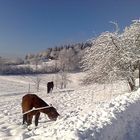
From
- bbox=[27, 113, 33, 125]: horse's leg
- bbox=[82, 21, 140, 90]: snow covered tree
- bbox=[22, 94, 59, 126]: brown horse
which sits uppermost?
bbox=[82, 21, 140, 90]: snow covered tree

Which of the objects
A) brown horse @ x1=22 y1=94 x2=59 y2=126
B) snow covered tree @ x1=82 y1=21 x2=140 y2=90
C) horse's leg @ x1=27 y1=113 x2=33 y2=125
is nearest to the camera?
brown horse @ x1=22 y1=94 x2=59 y2=126

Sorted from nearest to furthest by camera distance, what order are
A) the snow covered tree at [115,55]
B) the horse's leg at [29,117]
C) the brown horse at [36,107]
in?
the brown horse at [36,107] → the horse's leg at [29,117] → the snow covered tree at [115,55]

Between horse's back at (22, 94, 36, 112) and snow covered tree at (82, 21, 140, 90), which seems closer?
horse's back at (22, 94, 36, 112)

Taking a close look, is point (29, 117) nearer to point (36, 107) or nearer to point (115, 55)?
point (36, 107)

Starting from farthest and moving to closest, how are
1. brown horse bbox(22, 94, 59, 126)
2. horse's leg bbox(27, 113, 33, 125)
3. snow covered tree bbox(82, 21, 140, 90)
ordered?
snow covered tree bbox(82, 21, 140, 90) → horse's leg bbox(27, 113, 33, 125) → brown horse bbox(22, 94, 59, 126)

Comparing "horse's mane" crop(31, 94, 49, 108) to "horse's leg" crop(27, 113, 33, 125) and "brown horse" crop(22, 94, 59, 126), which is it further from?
"horse's leg" crop(27, 113, 33, 125)

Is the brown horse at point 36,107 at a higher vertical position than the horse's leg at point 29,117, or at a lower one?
higher

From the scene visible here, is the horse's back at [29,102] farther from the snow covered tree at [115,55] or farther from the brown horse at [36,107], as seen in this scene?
the snow covered tree at [115,55]

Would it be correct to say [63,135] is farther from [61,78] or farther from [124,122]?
[61,78]

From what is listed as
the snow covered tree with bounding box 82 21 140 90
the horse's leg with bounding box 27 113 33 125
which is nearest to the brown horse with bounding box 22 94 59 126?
the horse's leg with bounding box 27 113 33 125

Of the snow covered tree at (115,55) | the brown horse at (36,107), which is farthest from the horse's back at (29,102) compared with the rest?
the snow covered tree at (115,55)

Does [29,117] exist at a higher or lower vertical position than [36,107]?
lower

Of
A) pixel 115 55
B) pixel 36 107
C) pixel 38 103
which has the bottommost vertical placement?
pixel 36 107

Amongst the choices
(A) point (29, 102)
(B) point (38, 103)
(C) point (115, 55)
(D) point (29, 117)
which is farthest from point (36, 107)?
(C) point (115, 55)
